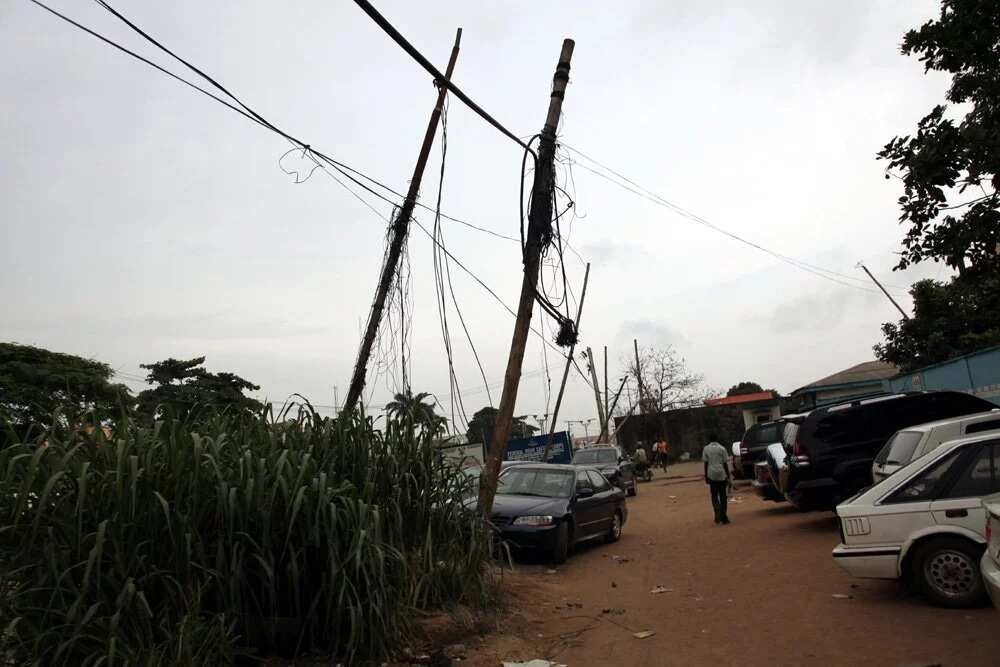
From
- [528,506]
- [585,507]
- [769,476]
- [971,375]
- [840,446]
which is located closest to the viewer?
[528,506]

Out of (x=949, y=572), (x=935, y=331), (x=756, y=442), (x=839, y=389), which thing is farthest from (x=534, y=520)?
(x=839, y=389)

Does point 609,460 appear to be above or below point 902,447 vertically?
above

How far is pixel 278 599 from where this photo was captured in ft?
18.7

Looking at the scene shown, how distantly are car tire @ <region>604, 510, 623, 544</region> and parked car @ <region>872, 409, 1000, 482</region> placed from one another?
518cm

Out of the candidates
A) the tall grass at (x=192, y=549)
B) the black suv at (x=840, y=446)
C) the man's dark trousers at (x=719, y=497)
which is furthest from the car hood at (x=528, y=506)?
the tall grass at (x=192, y=549)

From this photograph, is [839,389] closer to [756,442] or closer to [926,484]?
[756,442]

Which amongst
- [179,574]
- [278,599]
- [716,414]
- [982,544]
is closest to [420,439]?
[278,599]

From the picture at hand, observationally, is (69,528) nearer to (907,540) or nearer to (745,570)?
(907,540)

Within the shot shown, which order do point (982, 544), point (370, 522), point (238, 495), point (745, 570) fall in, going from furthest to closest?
point (745, 570) → point (982, 544) → point (370, 522) → point (238, 495)

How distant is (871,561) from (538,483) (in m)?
6.09

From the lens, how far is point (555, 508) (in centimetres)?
1173

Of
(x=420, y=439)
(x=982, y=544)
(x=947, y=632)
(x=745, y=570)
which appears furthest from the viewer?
(x=745, y=570)

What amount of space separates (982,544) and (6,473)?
24.2 ft

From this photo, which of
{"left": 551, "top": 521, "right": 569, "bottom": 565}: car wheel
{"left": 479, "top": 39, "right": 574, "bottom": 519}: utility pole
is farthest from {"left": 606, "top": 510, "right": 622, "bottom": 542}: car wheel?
{"left": 479, "top": 39, "right": 574, "bottom": 519}: utility pole
